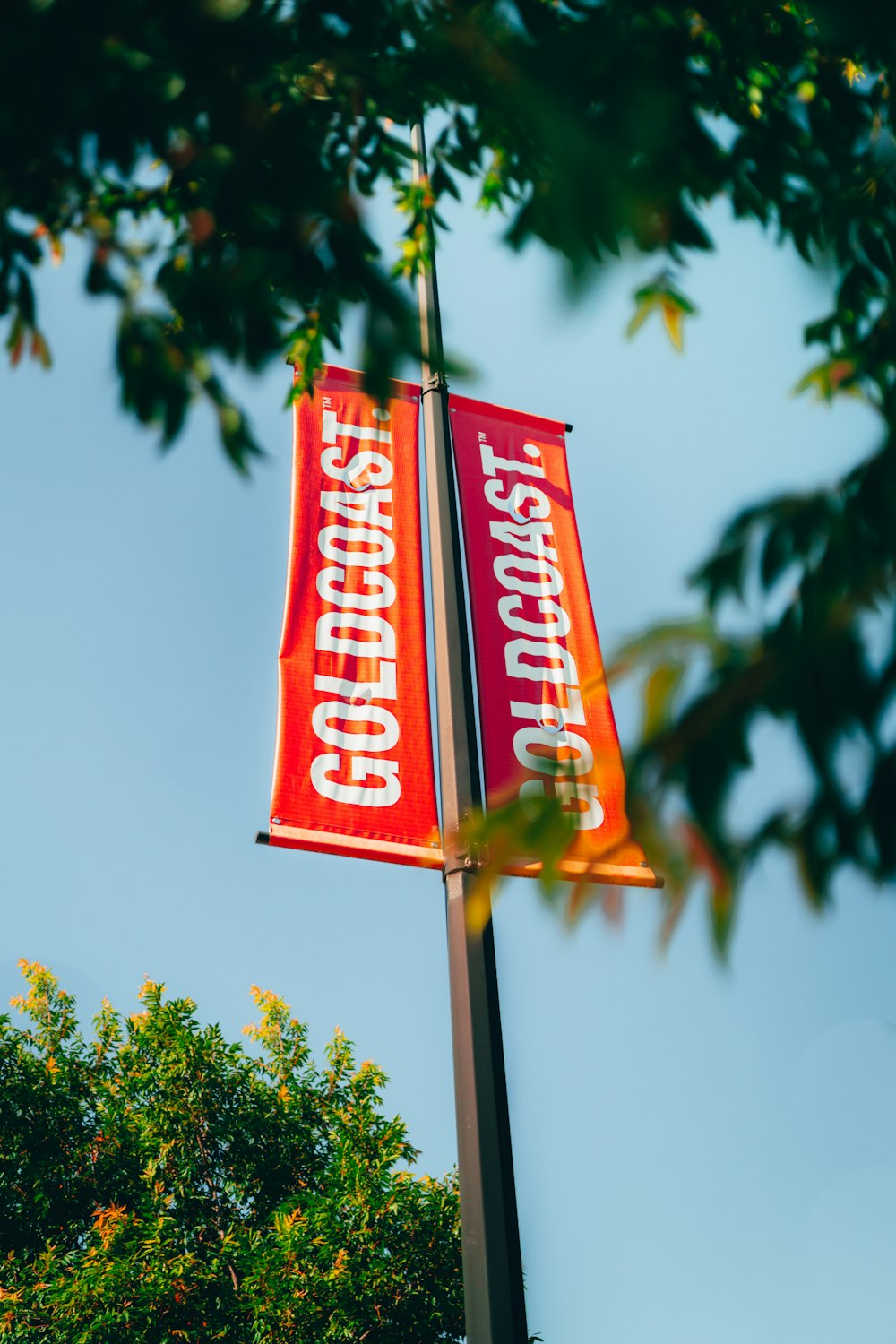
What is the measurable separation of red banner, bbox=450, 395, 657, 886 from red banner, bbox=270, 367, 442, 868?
1.16 ft

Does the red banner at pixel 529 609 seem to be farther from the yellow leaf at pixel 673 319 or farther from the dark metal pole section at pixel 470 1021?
the yellow leaf at pixel 673 319

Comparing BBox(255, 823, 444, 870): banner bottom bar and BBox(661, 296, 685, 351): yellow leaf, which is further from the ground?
BBox(661, 296, 685, 351): yellow leaf

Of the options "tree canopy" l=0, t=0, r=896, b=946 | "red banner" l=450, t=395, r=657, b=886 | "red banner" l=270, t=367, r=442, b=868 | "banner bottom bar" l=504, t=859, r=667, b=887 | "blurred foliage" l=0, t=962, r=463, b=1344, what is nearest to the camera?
"tree canopy" l=0, t=0, r=896, b=946

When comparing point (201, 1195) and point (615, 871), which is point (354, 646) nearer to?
point (615, 871)

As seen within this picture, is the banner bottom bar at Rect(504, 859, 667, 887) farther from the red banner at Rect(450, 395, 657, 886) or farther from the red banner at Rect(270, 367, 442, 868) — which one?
the red banner at Rect(270, 367, 442, 868)

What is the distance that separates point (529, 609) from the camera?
230 inches

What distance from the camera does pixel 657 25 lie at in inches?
103

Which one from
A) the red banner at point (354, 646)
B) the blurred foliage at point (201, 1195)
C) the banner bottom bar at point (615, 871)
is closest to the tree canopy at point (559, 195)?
the red banner at point (354, 646)

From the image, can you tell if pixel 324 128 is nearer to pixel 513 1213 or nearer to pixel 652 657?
pixel 652 657

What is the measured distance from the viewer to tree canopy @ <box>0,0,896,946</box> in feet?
5.62

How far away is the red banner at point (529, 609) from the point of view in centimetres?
516

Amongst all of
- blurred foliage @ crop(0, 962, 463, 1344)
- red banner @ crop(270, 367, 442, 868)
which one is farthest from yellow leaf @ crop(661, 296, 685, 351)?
blurred foliage @ crop(0, 962, 463, 1344)

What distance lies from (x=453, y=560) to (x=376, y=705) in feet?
2.69

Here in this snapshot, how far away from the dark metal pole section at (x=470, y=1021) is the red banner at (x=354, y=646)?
0.98ft
